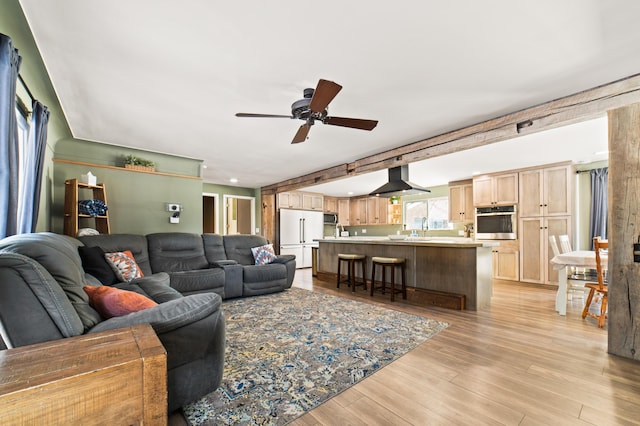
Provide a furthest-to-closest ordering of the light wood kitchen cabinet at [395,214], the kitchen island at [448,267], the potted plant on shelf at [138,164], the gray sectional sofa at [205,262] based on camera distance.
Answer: the light wood kitchen cabinet at [395,214] → the potted plant on shelf at [138,164] → the gray sectional sofa at [205,262] → the kitchen island at [448,267]

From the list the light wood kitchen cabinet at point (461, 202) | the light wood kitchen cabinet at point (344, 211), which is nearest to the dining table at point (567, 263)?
the light wood kitchen cabinet at point (461, 202)

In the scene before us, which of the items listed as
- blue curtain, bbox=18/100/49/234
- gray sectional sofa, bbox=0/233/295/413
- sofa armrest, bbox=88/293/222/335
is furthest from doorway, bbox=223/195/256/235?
sofa armrest, bbox=88/293/222/335

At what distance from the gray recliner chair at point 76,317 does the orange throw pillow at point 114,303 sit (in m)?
0.05

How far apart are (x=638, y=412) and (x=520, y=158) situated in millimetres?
4182

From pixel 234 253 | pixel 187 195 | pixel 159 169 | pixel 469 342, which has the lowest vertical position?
pixel 469 342

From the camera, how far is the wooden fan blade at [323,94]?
201 cm

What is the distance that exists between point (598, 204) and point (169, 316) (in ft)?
22.7

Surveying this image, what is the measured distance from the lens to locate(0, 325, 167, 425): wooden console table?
0.69 m

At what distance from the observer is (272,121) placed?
132 inches

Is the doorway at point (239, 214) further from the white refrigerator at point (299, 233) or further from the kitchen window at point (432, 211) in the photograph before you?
the kitchen window at point (432, 211)

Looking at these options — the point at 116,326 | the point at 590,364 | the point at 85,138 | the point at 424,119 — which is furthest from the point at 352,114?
the point at 85,138

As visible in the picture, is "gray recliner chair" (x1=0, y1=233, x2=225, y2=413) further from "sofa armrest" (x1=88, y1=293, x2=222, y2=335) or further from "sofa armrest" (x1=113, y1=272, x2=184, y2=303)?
"sofa armrest" (x1=113, y1=272, x2=184, y2=303)

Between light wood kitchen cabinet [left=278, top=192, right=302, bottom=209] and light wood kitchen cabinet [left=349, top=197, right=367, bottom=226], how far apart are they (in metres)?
2.24

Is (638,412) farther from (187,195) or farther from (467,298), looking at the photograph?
(187,195)
